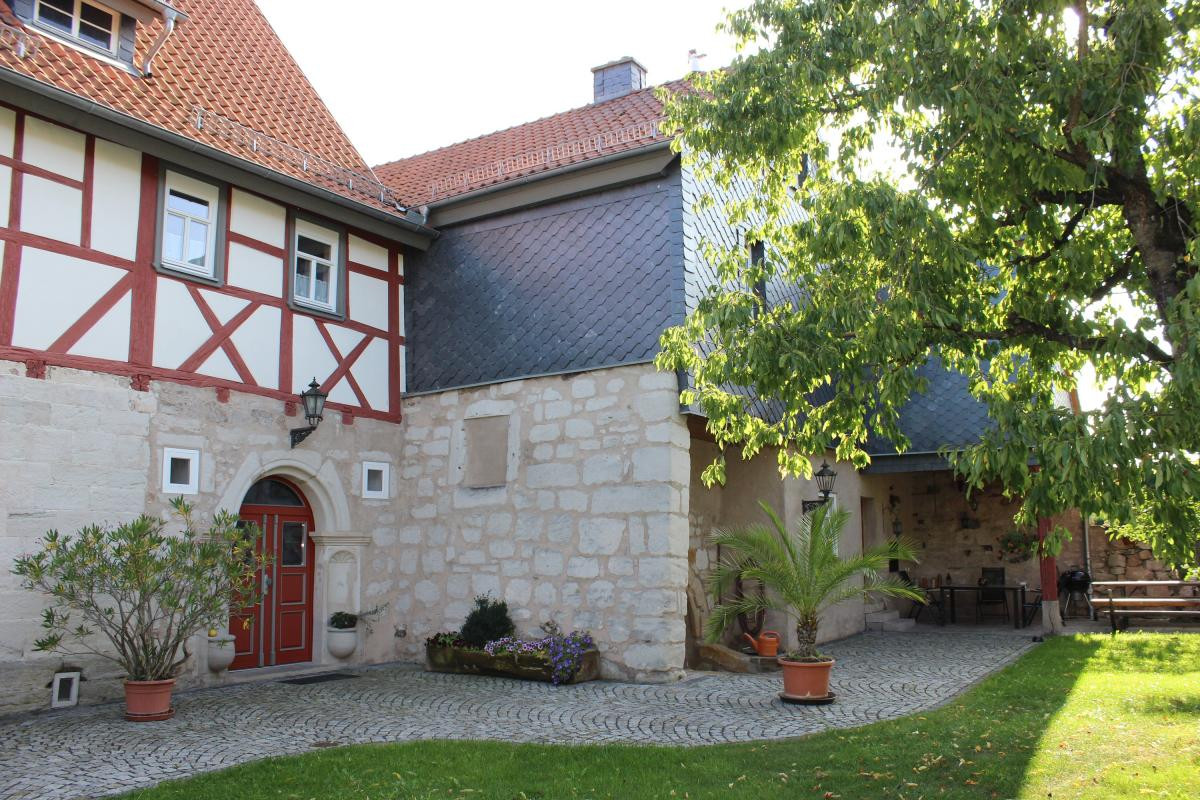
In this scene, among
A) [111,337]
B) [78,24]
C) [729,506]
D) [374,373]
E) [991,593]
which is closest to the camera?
[111,337]

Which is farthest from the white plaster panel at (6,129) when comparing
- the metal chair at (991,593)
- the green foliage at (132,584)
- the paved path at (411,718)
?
the metal chair at (991,593)

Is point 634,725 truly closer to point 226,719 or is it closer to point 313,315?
point 226,719

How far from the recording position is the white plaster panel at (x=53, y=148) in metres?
7.92

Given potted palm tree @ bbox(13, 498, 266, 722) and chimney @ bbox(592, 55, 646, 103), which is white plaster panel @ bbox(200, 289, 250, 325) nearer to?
potted palm tree @ bbox(13, 498, 266, 722)

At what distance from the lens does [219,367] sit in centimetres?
912

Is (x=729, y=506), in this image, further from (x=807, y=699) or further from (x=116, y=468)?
(x=116, y=468)

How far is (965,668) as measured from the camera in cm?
969

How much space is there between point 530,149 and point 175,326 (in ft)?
17.3

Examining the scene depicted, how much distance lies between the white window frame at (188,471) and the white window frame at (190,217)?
67.2 inches

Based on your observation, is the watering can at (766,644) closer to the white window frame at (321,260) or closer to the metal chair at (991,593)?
the metal chair at (991,593)

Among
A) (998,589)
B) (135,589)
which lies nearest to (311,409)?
(135,589)

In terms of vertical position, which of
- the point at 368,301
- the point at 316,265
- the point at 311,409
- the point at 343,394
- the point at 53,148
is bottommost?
the point at 311,409

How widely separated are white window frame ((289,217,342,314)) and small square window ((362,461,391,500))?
1801mm

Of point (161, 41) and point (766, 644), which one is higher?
point (161, 41)
